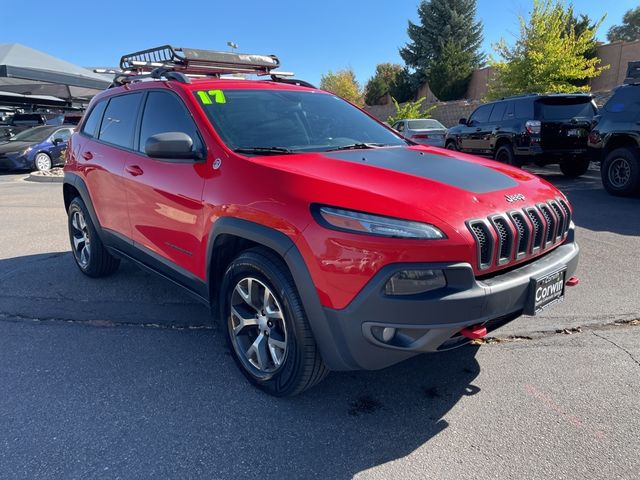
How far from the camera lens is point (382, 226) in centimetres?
225

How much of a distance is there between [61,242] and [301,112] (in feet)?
14.0

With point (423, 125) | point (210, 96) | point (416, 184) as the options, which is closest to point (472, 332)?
point (416, 184)

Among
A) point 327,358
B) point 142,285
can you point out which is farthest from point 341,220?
point 142,285

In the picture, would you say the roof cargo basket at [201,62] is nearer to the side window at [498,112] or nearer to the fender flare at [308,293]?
the fender flare at [308,293]

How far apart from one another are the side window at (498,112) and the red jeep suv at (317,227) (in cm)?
803

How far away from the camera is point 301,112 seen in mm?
3662

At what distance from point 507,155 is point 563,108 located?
1.40 meters

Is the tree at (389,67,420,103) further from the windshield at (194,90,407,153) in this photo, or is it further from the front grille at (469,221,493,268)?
the front grille at (469,221,493,268)

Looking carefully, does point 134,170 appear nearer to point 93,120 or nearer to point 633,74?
point 93,120

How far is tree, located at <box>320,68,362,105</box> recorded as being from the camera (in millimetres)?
51219

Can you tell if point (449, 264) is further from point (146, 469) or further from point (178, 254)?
point (178, 254)

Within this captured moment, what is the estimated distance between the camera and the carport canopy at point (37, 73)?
19078mm

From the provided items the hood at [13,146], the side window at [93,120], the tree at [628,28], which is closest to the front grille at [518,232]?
the side window at [93,120]

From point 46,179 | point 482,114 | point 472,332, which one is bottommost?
point 46,179
